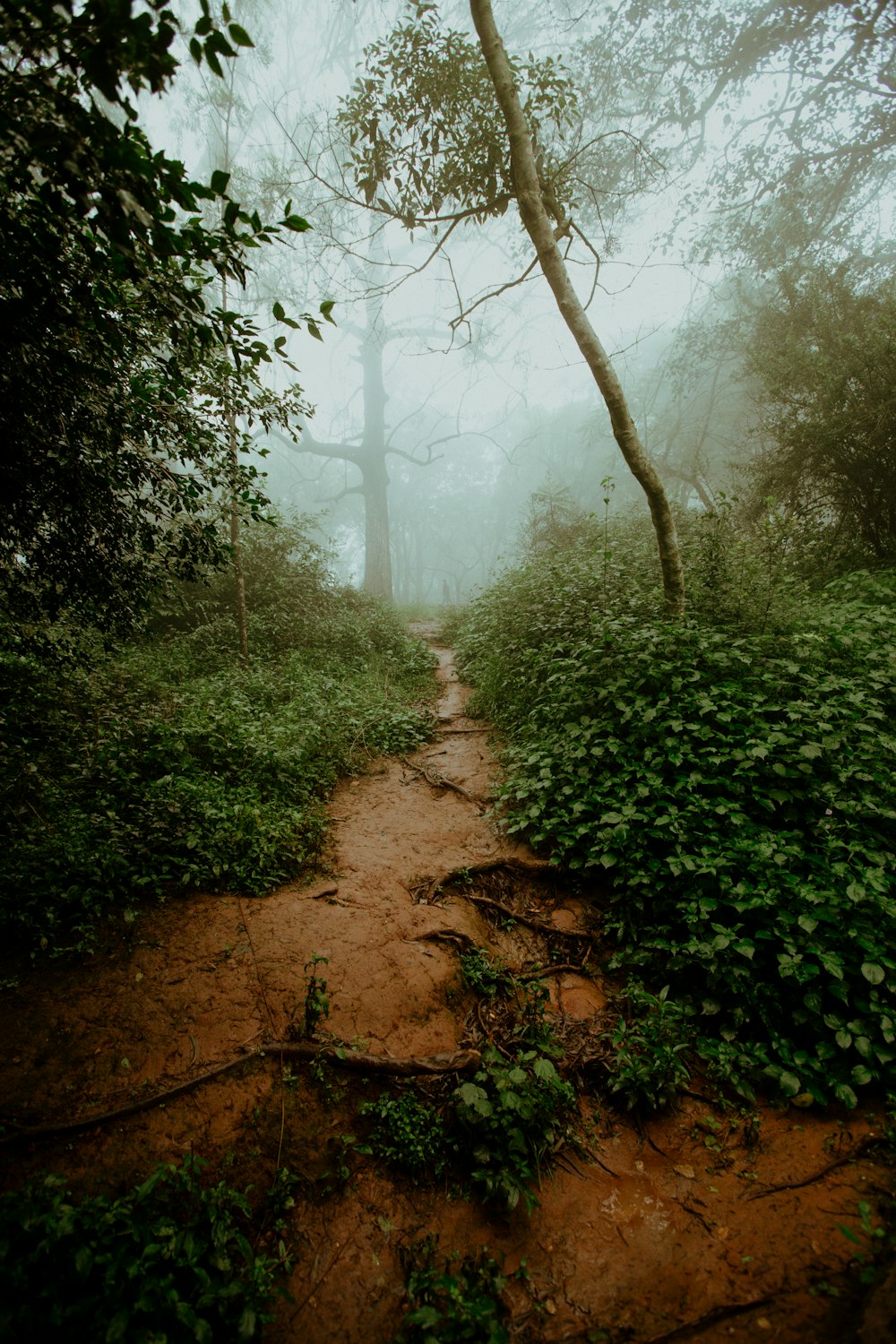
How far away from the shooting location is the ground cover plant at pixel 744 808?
2.89m

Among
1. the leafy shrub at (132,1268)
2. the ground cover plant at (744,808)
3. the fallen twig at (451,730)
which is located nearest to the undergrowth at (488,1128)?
the leafy shrub at (132,1268)

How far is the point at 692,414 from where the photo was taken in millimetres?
23359

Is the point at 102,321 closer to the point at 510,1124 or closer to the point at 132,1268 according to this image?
the point at 132,1268

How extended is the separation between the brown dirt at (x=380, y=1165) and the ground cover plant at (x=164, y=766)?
46 cm

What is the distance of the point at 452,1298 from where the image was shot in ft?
6.64

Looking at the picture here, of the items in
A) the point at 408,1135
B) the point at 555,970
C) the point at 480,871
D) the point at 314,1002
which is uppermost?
the point at 480,871

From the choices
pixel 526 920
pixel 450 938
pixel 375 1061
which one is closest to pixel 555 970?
pixel 526 920

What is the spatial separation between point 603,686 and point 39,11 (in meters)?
5.53

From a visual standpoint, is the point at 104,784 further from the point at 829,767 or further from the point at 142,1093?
the point at 829,767

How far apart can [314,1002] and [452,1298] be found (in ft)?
4.57

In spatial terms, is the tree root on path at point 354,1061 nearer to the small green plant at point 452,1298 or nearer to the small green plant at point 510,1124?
the small green plant at point 510,1124

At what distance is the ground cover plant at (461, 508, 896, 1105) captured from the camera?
2893 millimetres

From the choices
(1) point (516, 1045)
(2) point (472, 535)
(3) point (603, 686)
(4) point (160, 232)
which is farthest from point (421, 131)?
(2) point (472, 535)

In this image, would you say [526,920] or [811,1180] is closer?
[811,1180]
